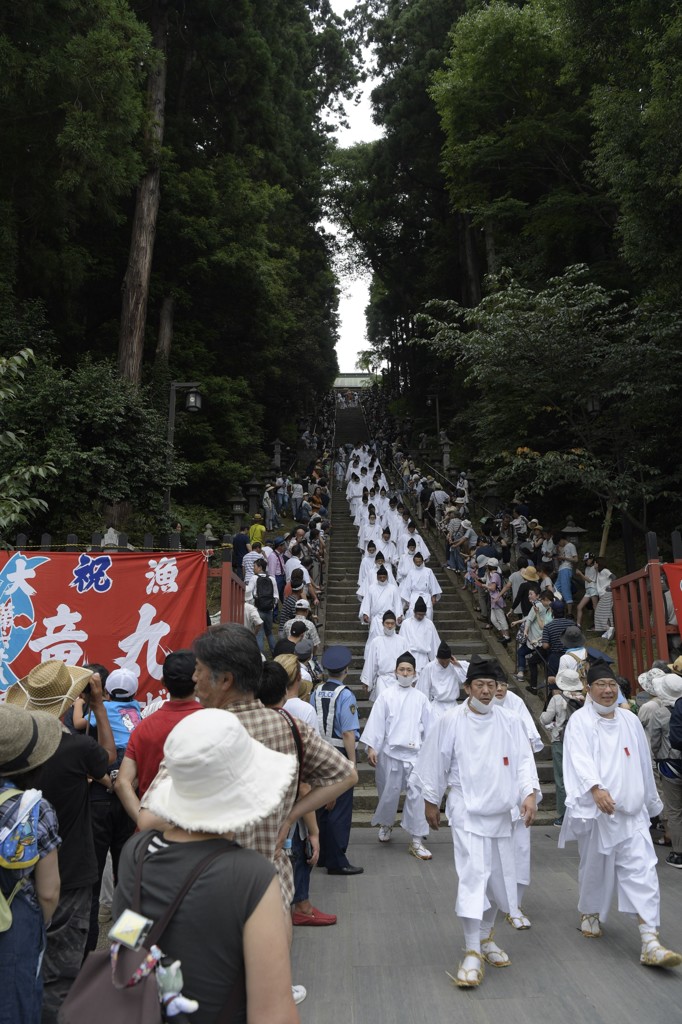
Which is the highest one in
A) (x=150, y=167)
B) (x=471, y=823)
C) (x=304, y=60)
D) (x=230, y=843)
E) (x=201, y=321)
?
(x=304, y=60)

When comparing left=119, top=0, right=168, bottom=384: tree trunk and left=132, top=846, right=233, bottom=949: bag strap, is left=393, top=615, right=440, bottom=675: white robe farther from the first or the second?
left=119, top=0, right=168, bottom=384: tree trunk

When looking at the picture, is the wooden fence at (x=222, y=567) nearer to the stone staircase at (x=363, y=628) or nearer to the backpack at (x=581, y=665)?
the stone staircase at (x=363, y=628)

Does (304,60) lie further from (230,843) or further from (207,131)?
(230,843)

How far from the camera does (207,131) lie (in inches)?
850

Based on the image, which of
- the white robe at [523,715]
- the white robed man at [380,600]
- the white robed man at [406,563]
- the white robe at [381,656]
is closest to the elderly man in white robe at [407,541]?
the white robed man at [406,563]

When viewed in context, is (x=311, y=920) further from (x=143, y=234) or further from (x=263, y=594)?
(x=143, y=234)

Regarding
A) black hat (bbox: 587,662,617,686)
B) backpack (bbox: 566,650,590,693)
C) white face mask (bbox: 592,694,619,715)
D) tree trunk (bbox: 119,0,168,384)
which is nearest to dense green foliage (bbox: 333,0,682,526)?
tree trunk (bbox: 119,0,168,384)

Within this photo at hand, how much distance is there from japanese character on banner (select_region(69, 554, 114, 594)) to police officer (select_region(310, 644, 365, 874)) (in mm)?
2484

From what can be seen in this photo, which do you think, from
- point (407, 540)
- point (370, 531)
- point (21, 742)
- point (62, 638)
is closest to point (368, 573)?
point (407, 540)

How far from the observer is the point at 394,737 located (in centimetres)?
A: 694

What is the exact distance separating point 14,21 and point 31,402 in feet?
23.5

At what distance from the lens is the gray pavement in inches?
147

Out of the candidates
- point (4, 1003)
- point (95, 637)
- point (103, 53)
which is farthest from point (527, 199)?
point (4, 1003)

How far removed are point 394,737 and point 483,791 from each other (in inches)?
100
